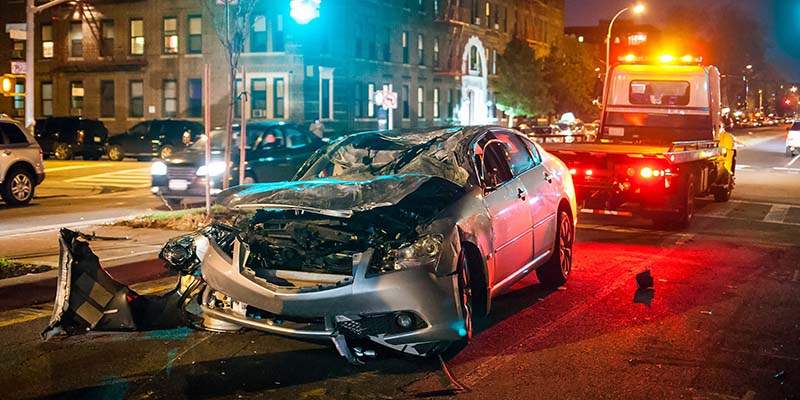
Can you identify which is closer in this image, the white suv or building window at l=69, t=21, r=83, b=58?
the white suv

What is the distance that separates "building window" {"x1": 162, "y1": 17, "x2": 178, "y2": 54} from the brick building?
2.0 inches

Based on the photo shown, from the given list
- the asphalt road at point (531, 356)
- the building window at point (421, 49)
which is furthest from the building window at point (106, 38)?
the asphalt road at point (531, 356)

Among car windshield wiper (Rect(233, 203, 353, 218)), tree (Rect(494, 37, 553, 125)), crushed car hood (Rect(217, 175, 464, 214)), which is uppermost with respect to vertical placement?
tree (Rect(494, 37, 553, 125))

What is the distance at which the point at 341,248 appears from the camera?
6.14 metres

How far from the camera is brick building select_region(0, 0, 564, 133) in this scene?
4241 centimetres

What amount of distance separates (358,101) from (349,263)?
136 ft

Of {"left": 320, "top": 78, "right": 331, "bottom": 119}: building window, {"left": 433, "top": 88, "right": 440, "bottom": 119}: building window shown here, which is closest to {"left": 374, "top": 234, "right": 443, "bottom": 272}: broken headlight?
{"left": 320, "top": 78, "right": 331, "bottom": 119}: building window

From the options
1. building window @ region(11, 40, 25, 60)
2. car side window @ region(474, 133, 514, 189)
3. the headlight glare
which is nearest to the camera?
car side window @ region(474, 133, 514, 189)

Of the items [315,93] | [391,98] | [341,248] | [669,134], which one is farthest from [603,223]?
[315,93]

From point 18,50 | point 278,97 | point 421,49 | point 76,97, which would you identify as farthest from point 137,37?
point 421,49

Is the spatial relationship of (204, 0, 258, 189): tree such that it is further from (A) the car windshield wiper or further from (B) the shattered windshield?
(A) the car windshield wiper

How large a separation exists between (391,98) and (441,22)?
2662 centimetres

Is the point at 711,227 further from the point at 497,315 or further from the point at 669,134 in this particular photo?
the point at 497,315

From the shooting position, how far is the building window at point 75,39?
4669cm
